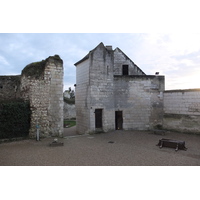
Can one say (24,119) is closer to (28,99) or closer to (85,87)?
(28,99)

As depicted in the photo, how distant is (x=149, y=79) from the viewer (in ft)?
41.8

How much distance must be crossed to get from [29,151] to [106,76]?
752cm

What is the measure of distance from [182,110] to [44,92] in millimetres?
9869

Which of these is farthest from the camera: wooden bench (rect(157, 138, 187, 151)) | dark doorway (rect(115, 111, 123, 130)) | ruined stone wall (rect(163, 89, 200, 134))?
dark doorway (rect(115, 111, 123, 130))

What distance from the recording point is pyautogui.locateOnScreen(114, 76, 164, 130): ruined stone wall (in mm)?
12539

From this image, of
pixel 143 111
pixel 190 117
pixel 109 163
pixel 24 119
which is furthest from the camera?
pixel 143 111

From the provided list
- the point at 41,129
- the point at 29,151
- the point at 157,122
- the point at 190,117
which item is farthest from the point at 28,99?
the point at 190,117

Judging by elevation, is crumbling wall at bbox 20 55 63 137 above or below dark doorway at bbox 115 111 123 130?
above

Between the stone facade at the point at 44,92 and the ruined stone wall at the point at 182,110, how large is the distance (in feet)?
27.5

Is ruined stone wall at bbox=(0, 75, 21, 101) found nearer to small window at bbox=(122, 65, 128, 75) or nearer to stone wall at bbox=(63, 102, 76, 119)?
small window at bbox=(122, 65, 128, 75)

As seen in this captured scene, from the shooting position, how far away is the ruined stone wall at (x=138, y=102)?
12.5 metres

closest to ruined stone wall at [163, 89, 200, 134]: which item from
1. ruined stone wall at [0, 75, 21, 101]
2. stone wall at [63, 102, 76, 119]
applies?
ruined stone wall at [0, 75, 21, 101]

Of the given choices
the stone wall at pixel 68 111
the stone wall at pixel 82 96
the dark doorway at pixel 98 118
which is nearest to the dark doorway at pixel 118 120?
the dark doorway at pixel 98 118

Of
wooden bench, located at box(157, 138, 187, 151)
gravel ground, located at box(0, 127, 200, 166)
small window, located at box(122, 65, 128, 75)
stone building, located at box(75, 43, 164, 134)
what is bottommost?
gravel ground, located at box(0, 127, 200, 166)
